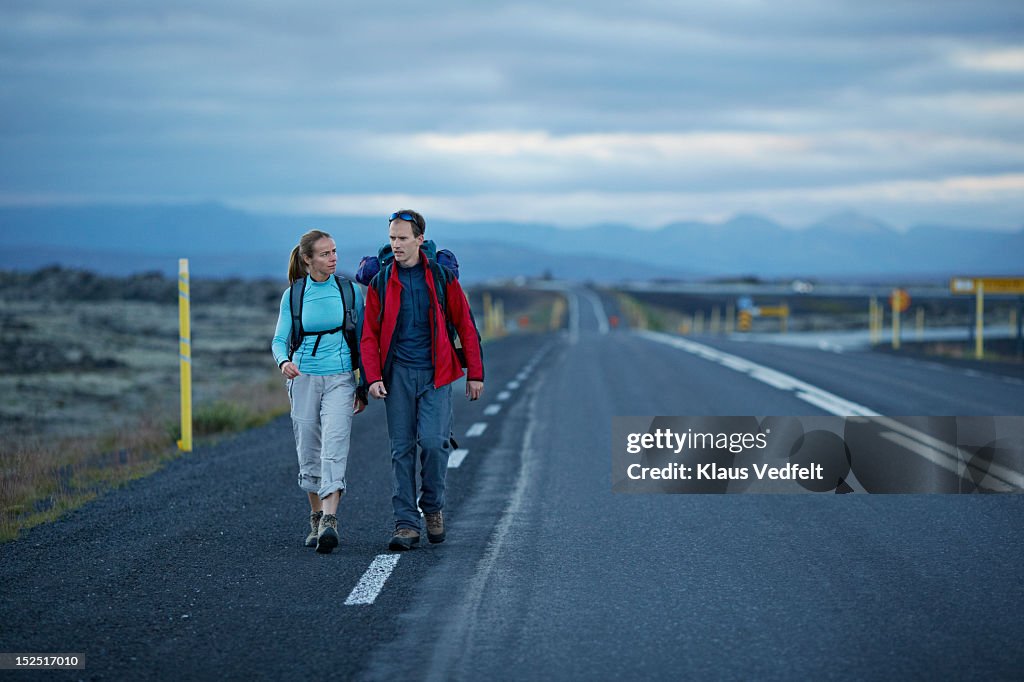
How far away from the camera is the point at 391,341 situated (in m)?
7.14

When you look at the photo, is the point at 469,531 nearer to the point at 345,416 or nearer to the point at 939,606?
the point at 345,416

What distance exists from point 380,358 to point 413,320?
0.32m

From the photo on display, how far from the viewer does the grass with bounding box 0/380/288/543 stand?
29.1 ft

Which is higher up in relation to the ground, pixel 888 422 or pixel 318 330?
pixel 318 330

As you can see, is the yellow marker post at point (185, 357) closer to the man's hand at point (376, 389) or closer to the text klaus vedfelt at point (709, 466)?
the text klaus vedfelt at point (709, 466)

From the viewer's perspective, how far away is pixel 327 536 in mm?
7023

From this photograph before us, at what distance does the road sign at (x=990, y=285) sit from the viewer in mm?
29641

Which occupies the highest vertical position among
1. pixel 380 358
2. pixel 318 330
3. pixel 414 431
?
pixel 318 330

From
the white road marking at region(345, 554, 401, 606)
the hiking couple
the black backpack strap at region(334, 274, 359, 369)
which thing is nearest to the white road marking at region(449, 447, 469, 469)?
the hiking couple

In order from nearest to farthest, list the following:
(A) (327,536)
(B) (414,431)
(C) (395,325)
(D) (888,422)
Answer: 1. (A) (327,536)
2. (C) (395,325)
3. (B) (414,431)
4. (D) (888,422)

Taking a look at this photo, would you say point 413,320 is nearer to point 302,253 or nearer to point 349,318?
point 349,318

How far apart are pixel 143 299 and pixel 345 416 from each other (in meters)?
57.0

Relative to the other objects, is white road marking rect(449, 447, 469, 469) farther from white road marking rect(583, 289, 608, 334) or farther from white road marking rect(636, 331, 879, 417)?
white road marking rect(583, 289, 608, 334)

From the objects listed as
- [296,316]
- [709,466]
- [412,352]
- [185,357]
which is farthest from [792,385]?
[296,316]
